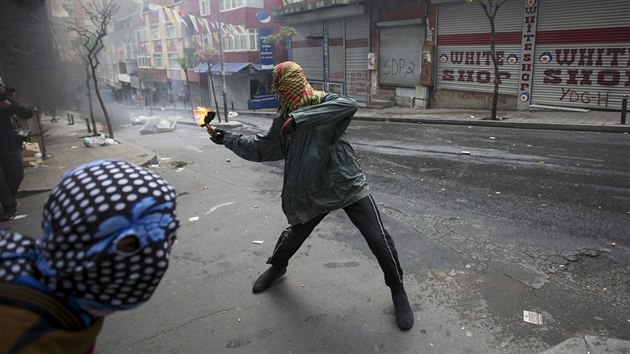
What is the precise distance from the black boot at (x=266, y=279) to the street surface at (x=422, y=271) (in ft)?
0.19

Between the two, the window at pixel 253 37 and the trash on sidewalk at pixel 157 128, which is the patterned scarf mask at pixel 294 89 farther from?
the window at pixel 253 37

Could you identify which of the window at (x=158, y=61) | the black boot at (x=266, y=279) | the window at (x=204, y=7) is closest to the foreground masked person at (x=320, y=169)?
the black boot at (x=266, y=279)

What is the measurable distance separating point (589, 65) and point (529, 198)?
37.9 feet

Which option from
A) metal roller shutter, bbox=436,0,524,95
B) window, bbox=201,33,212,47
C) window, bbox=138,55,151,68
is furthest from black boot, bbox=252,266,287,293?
window, bbox=138,55,151,68

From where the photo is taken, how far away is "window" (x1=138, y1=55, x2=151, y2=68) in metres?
54.1

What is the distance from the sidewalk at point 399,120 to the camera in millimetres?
9480

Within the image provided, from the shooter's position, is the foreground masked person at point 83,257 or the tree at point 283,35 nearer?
the foreground masked person at point 83,257

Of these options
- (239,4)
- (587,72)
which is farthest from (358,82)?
(239,4)

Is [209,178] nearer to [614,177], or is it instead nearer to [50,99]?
[614,177]

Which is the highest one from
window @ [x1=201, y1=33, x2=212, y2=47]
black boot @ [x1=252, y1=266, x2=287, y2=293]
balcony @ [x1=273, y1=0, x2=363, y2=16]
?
balcony @ [x1=273, y1=0, x2=363, y2=16]

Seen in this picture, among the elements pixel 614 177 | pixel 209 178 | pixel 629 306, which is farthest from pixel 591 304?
pixel 209 178

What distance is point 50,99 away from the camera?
21953mm

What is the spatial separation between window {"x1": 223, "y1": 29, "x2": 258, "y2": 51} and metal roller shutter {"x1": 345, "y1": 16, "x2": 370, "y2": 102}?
11413 millimetres

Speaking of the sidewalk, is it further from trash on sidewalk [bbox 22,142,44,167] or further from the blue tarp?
the blue tarp
